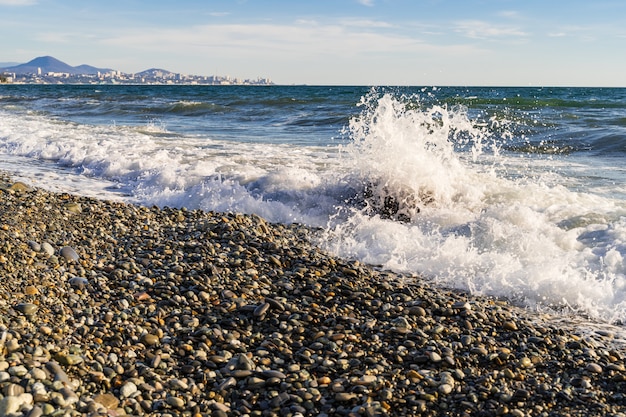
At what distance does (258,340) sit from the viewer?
368cm

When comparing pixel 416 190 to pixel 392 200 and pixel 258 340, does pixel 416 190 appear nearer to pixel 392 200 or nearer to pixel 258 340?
pixel 392 200

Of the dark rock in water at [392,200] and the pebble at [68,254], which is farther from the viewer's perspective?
the dark rock in water at [392,200]

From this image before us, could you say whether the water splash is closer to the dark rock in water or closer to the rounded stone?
the dark rock in water

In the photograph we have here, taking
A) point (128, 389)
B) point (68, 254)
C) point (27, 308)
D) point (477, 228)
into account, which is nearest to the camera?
point (128, 389)

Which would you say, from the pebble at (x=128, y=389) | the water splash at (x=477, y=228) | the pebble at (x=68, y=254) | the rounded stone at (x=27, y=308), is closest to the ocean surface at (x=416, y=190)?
the water splash at (x=477, y=228)

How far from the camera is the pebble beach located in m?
3.01

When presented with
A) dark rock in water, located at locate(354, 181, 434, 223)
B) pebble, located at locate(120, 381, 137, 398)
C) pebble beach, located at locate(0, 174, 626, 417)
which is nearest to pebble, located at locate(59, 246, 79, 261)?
pebble beach, located at locate(0, 174, 626, 417)

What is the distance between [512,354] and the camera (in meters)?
3.61

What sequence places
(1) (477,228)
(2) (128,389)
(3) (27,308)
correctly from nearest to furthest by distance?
1. (2) (128,389)
2. (3) (27,308)
3. (1) (477,228)

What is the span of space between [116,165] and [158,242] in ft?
17.0

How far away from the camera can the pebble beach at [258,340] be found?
3.01 meters

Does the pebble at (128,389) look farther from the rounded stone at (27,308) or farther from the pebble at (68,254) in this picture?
the pebble at (68,254)

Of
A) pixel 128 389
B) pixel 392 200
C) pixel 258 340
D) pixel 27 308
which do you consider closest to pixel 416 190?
pixel 392 200

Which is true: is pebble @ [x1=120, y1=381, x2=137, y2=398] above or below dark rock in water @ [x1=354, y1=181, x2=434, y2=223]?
below
